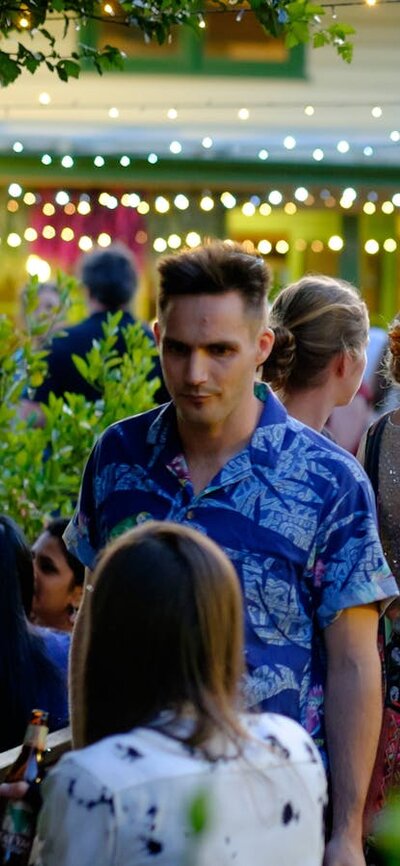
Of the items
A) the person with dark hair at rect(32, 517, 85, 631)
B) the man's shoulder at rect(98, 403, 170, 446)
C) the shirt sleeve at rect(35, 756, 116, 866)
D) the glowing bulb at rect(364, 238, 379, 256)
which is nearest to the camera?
the shirt sleeve at rect(35, 756, 116, 866)

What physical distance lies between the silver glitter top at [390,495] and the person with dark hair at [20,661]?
0.93m

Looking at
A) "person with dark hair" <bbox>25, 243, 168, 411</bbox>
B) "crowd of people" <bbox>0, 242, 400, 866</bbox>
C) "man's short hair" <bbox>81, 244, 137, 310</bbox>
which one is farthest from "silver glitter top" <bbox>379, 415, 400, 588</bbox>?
"man's short hair" <bbox>81, 244, 137, 310</bbox>

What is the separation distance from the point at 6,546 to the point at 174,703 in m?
2.17

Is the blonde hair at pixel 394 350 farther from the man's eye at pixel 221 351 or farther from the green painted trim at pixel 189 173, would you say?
the green painted trim at pixel 189 173

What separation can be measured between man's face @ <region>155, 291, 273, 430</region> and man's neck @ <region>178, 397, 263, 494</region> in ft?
0.06

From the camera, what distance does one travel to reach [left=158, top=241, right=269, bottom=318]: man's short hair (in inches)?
136

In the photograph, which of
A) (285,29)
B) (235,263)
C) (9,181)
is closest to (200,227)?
(9,181)

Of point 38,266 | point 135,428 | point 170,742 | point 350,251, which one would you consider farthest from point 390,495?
point 350,251

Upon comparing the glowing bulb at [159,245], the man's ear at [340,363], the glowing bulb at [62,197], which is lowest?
the glowing bulb at [159,245]

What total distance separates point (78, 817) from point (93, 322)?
5694 mm

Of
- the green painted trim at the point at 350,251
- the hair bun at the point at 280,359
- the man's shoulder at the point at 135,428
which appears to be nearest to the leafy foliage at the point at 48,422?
the hair bun at the point at 280,359

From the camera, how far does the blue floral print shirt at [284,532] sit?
3.31 meters

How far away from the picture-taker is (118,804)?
229 centimetres

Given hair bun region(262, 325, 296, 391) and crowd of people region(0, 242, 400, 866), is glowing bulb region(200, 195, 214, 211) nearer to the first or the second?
crowd of people region(0, 242, 400, 866)
